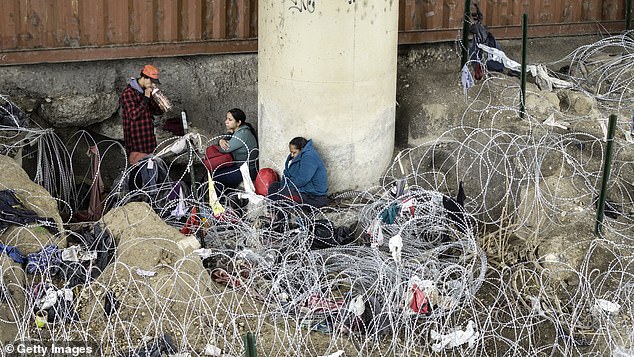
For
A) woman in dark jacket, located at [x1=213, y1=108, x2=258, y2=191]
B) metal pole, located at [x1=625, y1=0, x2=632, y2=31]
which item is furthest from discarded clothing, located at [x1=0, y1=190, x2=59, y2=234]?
metal pole, located at [x1=625, y1=0, x2=632, y2=31]

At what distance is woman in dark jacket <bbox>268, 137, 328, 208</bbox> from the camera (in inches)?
413

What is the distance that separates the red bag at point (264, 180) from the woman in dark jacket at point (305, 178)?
0.18 metres

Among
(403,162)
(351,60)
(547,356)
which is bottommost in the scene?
(547,356)

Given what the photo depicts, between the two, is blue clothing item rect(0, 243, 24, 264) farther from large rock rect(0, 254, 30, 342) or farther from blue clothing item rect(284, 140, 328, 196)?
blue clothing item rect(284, 140, 328, 196)

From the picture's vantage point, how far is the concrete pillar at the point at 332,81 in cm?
1050

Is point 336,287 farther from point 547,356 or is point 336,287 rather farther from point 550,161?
point 550,161

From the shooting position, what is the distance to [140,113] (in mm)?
11312

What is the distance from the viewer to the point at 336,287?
364 inches

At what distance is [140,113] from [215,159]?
0.88 m

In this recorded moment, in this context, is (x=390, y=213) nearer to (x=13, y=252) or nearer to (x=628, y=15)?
(x=13, y=252)

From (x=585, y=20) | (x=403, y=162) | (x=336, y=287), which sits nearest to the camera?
(x=336, y=287)

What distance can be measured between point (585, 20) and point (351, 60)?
4.30 metres

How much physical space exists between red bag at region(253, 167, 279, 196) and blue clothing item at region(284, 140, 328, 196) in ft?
0.84

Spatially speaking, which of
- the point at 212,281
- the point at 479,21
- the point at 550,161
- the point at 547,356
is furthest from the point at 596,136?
the point at 212,281
